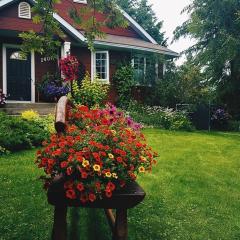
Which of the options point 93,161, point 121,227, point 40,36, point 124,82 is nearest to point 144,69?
point 124,82

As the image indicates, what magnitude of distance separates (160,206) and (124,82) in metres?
15.0

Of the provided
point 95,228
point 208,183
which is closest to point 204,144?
point 208,183

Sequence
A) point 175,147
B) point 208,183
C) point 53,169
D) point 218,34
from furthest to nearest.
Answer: point 218,34 < point 175,147 < point 208,183 < point 53,169

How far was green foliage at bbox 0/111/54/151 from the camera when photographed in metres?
8.74

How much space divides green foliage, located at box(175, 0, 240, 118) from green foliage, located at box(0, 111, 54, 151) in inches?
461

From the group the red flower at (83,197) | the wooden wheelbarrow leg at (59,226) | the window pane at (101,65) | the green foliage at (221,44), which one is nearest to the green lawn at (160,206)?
the wooden wheelbarrow leg at (59,226)

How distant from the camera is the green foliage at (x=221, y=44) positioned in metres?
19.3

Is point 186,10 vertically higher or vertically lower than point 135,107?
higher

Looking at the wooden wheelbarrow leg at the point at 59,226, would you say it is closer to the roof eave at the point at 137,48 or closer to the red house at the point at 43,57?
the red house at the point at 43,57

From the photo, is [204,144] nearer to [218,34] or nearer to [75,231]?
[75,231]

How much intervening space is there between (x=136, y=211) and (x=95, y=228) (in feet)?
2.64

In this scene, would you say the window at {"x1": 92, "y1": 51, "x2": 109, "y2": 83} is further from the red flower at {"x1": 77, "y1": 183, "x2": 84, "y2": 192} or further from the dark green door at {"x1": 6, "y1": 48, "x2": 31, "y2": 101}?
the red flower at {"x1": 77, "y1": 183, "x2": 84, "y2": 192}

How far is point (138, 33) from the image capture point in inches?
952

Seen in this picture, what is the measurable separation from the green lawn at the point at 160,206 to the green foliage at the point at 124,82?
38.2ft
